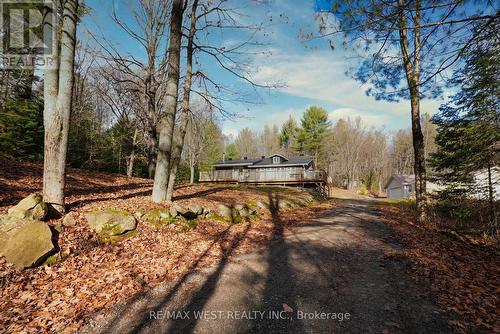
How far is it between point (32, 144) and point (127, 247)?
11.9 m

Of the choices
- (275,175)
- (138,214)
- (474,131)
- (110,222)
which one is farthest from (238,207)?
(275,175)

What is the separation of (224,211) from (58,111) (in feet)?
18.0

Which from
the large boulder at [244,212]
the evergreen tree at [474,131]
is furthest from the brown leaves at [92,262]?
the evergreen tree at [474,131]

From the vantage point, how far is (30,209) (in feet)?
15.6

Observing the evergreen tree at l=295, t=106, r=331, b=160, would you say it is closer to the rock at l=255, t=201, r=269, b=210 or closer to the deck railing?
the deck railing

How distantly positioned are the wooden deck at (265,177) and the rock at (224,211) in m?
→ 16.9

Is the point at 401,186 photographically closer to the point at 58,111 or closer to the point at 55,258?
the point at 58,111

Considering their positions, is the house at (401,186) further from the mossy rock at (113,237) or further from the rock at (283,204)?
the mossy rock at (113,237)

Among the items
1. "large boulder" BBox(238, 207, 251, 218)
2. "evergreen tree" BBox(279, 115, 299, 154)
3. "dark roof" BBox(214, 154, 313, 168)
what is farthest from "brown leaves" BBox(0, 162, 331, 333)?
"evergreen tree" BBox(279, 115, 299, 154)

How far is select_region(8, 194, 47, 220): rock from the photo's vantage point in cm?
459

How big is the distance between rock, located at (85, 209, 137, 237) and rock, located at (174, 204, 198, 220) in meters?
1.42

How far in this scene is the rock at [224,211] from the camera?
28.8 ft

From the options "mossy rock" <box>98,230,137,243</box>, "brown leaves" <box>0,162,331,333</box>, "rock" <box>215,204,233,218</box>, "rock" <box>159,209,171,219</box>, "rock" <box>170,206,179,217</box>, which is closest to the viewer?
"brown leaves" <box>0,162,331,333</box>

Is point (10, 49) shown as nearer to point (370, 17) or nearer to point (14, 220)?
point (14, 220)
